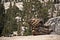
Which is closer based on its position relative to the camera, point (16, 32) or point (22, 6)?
point (16, 32)

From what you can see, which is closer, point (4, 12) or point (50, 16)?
point (50, 16)

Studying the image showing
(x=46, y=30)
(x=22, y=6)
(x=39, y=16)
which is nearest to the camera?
(x=46, y=30)

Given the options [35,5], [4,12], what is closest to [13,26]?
[4,12]

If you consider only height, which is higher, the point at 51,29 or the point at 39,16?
the point at 39,16

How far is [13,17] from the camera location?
4727mm

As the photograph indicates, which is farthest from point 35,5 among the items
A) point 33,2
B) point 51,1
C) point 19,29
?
point 19,29

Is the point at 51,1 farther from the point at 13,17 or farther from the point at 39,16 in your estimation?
the point at 13,17

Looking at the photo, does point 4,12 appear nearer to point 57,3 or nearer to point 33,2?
point 33,2

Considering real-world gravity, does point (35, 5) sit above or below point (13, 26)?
above

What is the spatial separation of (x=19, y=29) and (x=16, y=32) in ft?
0.43

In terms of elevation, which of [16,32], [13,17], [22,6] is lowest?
[16,32]

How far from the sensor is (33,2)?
4727 millimetres

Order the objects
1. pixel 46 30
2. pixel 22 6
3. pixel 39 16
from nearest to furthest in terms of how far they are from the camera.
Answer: pixel 46 30 < pixel 39 16 < pixel 22 6

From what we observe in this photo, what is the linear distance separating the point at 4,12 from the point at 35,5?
1016 mm
